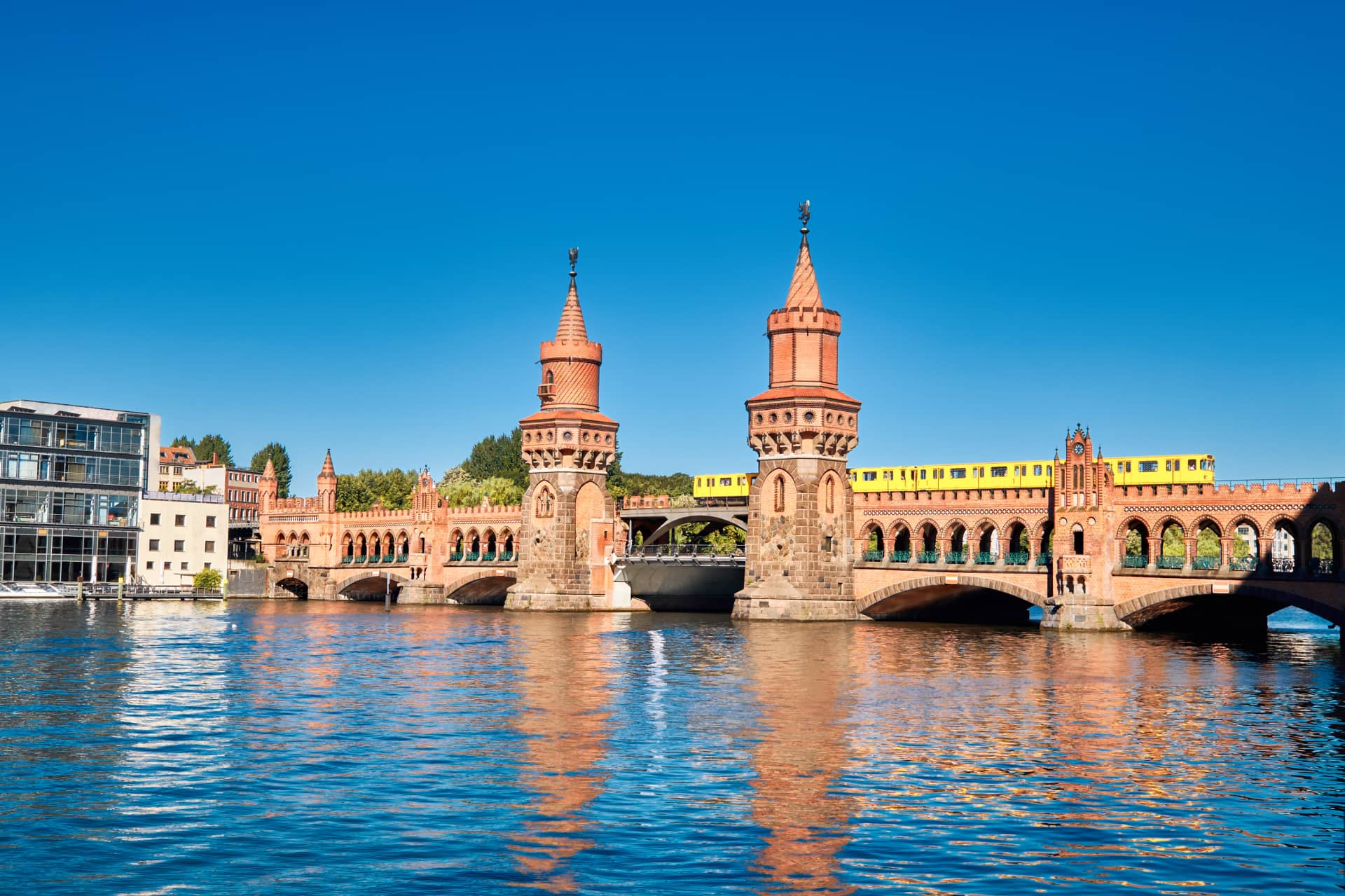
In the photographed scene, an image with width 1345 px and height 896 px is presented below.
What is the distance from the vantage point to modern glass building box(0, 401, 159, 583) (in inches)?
4594

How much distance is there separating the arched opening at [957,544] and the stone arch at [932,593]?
66.7 inches

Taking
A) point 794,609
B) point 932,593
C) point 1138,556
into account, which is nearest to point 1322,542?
point 932,593

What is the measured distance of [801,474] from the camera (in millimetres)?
93500

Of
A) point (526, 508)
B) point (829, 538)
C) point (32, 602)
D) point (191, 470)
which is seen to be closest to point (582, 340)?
point (526, 508)

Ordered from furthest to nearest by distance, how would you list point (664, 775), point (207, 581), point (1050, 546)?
point (207, 581) < point (1050, 546) < point (664, 775)

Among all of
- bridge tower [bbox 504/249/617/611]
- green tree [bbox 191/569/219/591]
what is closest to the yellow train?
bridge tower [bbox 504/249/617/611]

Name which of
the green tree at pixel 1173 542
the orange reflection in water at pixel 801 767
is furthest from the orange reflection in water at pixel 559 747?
the green tree at pixel 1173 542

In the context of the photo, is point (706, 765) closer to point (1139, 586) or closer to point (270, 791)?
point (270, 791)

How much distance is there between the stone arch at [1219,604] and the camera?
235ft

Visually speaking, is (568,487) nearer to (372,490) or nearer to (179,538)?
(179,538)

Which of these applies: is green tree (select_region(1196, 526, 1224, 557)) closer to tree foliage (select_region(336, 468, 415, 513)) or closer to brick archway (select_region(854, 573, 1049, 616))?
brick archway (select_region(854, 573, 1049, 616))

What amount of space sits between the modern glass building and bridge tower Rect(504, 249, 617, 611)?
132ft

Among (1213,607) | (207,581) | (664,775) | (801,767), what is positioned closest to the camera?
(664,775)

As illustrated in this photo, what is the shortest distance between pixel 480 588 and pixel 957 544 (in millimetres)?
45344
